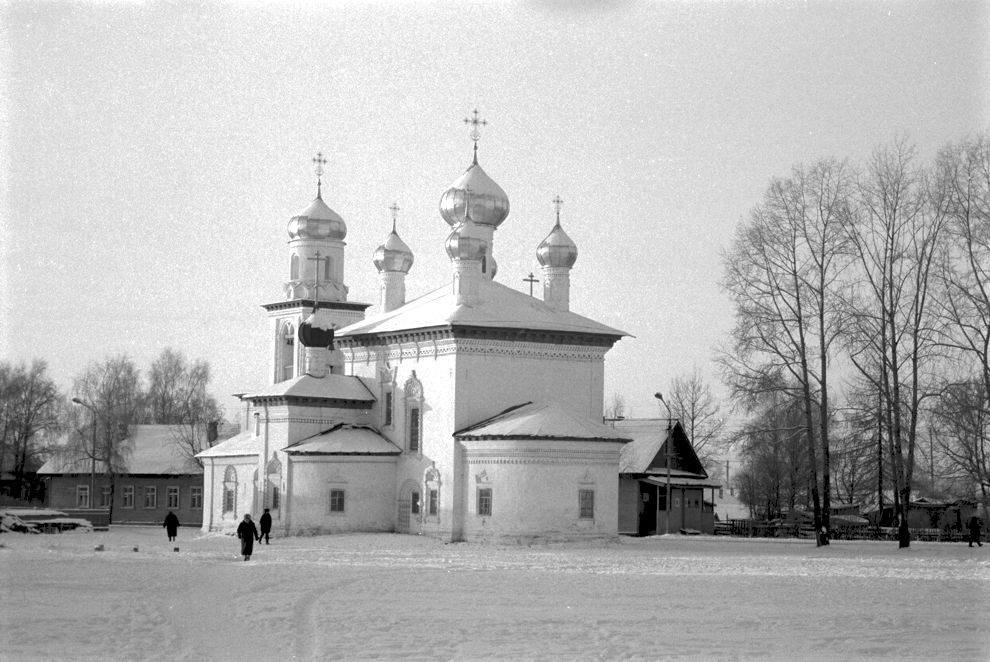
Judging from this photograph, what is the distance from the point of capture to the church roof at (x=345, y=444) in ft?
131

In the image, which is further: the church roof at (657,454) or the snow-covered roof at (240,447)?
the church roof at (657,454)

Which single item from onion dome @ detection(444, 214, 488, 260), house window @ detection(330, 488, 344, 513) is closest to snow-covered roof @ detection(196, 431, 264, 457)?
house window @ detection(330, 488, 344, 513)

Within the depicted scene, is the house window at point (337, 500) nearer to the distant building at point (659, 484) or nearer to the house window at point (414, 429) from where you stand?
the house window at point (414, 429)

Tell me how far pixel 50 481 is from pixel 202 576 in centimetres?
3735

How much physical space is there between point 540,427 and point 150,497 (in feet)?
86.9

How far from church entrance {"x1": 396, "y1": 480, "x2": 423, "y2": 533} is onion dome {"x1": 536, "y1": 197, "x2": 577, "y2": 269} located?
→ 8.49 m

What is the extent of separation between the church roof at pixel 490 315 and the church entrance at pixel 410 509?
4626 millimetres

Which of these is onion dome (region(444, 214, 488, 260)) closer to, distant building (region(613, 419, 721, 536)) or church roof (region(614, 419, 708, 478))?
distant building (region(613, 419, 721, 536))

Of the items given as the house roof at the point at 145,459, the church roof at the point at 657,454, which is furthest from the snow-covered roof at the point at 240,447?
the house roof at the point at 145,459

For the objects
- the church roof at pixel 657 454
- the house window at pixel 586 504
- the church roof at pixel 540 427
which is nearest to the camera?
the church roof at pixel 540 427

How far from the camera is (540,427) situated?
3622 cm

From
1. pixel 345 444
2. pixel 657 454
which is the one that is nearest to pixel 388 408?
pixel 345 444

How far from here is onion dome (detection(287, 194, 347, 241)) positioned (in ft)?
170

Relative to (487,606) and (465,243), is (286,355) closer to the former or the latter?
(465,243)
